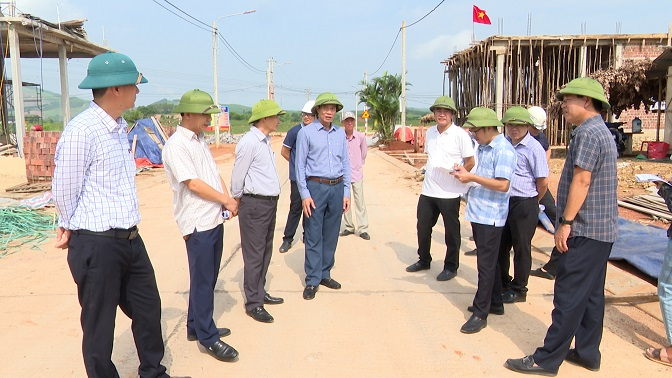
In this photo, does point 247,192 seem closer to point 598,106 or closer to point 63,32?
point 598,106

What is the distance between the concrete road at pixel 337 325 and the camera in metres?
3.50

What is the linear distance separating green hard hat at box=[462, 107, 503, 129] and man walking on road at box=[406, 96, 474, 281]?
921mm

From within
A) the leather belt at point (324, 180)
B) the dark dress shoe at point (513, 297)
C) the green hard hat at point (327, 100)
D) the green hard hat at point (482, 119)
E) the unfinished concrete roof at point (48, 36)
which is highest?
the unfinished concrete roof at point (48, 36)

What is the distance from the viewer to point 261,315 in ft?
14.0

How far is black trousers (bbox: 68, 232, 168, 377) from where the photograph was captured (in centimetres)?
263

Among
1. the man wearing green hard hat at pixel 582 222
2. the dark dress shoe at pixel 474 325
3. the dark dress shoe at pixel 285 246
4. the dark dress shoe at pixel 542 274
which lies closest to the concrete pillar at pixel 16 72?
the dark dress shoe at pixel 285 246

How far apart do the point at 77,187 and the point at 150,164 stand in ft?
52.7

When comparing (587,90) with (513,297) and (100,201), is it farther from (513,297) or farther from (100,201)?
(100,201)

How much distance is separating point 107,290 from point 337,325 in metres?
2.03

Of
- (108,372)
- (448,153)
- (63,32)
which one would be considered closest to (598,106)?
(448,153)

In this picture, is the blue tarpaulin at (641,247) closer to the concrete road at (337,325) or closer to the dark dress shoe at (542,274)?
the concrete road at (337,325)

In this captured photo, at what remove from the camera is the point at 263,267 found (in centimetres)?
438

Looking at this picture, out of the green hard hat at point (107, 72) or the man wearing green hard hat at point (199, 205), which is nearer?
the green hard hat at point (107, 72)

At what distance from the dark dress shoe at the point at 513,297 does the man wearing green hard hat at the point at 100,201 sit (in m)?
3.34
